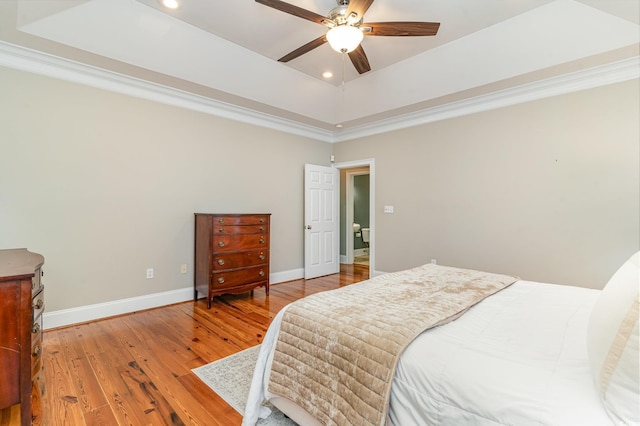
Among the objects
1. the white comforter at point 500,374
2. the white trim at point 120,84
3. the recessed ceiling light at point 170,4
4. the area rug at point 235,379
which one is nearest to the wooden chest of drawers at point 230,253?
the area rug at point 235,379

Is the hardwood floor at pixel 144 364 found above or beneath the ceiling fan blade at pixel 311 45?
beneath

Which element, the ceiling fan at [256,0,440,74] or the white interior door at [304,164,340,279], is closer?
the ceiling fan at [256,0,440,74]

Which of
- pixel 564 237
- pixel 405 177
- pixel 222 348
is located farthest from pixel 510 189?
pixel 222 348

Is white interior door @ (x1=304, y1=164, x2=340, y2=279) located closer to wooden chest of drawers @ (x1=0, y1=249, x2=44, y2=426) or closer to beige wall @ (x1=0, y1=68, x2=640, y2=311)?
beige wall @ (x1=0, y1=68, x2=640, y2=311)

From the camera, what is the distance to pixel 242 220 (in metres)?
3.73

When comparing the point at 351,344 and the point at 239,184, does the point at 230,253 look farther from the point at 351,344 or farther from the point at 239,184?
the point at 351,344

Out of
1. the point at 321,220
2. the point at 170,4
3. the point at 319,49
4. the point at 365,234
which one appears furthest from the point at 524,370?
the point at 365,234

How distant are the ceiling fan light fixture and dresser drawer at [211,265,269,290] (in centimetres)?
277

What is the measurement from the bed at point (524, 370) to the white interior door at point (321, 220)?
3.56 meters

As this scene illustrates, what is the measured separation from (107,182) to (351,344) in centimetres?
322

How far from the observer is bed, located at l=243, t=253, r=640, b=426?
0.79 m

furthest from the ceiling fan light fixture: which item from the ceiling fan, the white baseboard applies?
the white baseboard

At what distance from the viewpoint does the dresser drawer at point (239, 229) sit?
3.51m

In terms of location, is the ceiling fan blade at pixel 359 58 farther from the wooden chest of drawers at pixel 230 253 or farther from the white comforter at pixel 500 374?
the white comforter at pixel 500 374
